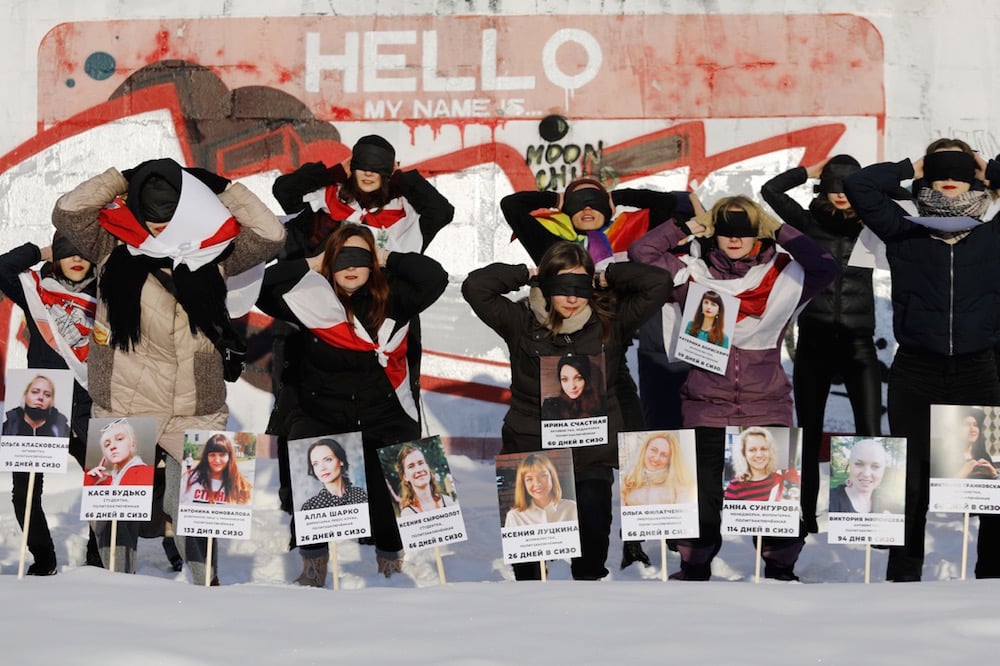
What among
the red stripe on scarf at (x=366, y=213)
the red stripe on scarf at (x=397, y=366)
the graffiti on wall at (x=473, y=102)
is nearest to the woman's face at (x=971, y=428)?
the red stripe on scarf at (x=397, y=366)

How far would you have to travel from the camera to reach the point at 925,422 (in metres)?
6.28

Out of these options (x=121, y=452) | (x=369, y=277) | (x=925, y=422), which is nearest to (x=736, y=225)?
(x=925, y=422)

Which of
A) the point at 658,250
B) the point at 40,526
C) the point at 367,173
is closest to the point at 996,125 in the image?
the point at 658,250

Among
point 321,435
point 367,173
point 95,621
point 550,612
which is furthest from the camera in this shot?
point 367,173

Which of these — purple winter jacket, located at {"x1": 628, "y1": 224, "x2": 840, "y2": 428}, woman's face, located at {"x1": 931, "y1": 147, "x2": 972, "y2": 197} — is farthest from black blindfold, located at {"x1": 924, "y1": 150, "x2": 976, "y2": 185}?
purple winter jacket, located at {"x1": 628, "y1": 224, "x2": 840, "y2": 428}

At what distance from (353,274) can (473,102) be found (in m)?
3.91

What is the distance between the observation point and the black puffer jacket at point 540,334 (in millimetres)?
6250

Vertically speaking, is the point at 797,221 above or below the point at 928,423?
above

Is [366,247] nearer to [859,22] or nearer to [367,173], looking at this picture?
[367,173]

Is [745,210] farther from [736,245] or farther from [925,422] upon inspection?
[925,422]

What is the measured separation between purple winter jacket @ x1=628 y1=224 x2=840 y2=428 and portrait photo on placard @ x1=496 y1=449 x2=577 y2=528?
2.76 feet

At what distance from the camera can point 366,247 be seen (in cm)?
633

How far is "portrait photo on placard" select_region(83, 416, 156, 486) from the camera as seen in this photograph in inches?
227

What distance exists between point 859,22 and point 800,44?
16.3 inches
